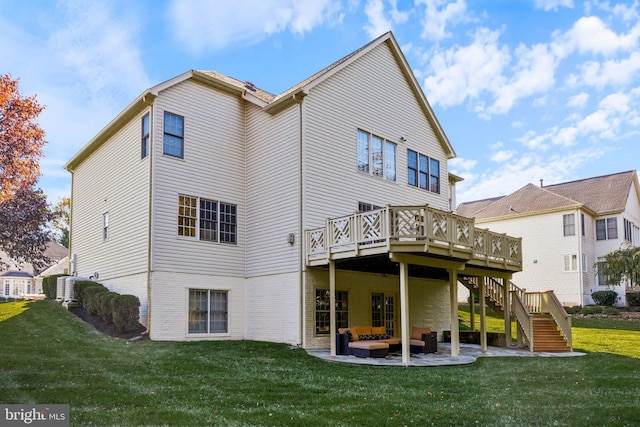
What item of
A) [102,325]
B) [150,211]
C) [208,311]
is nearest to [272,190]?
[150,211]

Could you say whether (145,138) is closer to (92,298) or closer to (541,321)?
(92,298)

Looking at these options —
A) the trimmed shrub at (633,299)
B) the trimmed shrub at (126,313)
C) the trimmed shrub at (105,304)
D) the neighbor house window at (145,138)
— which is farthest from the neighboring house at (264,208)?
the trimmed shrub at (633,299)

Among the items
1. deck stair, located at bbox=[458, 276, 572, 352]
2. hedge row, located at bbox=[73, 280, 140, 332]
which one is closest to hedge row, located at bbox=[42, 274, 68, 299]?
hedge row, located at bbox=[73, 280, 140, 332]

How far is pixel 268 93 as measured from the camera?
74.6 feet

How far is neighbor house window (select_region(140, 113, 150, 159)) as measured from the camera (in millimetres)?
17641

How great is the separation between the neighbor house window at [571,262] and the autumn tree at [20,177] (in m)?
29.9

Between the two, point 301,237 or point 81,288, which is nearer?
point 301,237

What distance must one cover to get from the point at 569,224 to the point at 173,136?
90.0 ft

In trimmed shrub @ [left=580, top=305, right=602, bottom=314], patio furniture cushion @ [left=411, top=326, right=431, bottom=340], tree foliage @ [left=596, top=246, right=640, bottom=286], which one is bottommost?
trimmed shrub @ [left=580, top=305, right=602, bottom=314]

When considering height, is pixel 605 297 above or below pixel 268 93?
below

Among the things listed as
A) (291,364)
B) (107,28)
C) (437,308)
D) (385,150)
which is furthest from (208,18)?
(437,308)

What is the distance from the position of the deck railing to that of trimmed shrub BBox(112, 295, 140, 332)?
18.1 ft

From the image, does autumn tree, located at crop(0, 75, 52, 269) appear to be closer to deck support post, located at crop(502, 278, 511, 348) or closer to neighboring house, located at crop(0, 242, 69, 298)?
deck support post, located at crop(502, 278, 511, 348)

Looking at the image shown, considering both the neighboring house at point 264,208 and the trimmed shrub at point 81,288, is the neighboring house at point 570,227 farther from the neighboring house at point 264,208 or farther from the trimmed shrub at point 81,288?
the trimmed shrub at point 81,288
